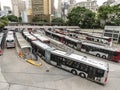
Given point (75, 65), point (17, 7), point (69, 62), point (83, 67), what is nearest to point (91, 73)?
point (83, 67)

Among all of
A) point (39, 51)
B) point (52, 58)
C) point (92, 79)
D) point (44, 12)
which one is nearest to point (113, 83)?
point (92, 79)

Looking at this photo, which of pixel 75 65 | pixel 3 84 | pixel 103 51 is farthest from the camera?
pixel 103 51

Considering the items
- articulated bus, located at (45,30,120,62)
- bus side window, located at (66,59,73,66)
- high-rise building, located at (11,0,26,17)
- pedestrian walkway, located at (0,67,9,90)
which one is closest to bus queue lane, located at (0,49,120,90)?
pedestrian walkway, located at (0,67,9,90)

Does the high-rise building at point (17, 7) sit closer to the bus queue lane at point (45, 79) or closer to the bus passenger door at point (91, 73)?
the bus queue lane at point (45, 79)

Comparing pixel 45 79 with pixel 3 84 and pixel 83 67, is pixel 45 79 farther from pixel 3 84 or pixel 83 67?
pixel 83 67

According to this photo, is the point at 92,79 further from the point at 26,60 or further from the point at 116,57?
the point at 26,60

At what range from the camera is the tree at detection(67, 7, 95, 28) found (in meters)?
51.6

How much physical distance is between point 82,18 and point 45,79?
44034 mm

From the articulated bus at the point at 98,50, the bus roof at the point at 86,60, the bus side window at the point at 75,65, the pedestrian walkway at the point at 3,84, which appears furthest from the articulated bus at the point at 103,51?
the pedestrian walkway at the point at 3,84

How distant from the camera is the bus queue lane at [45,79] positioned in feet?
37.9

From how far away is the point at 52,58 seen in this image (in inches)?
630

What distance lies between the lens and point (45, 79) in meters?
12.8

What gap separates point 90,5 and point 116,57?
138175 millimetres

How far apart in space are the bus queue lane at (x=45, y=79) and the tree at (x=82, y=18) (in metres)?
38.0
